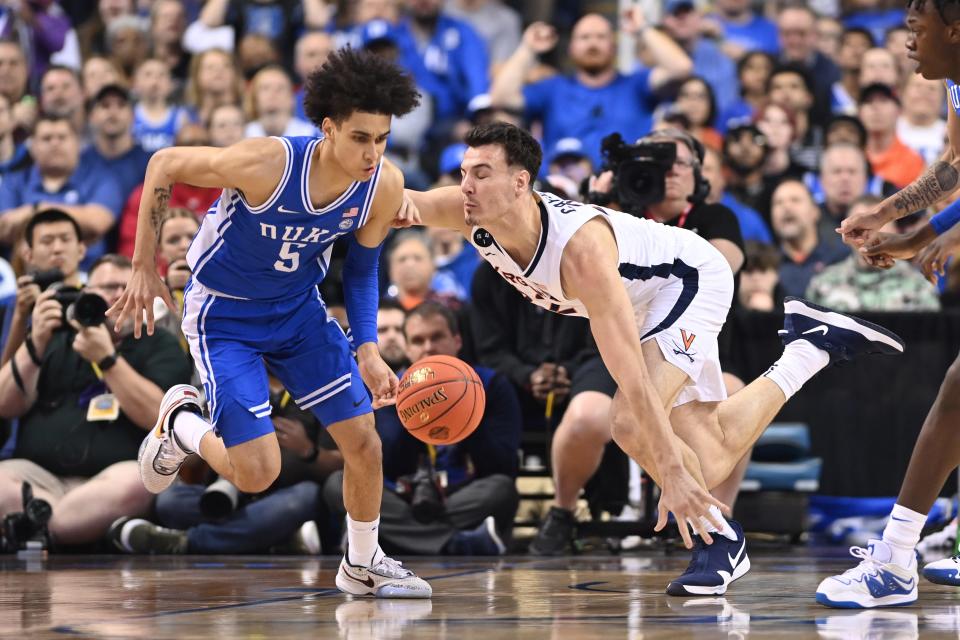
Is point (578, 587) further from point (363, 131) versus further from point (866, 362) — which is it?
point (866, 362)

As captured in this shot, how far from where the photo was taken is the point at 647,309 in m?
5.75

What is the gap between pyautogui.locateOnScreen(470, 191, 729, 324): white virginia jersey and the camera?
525cm

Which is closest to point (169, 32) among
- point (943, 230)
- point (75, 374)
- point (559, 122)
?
point (559, 122)

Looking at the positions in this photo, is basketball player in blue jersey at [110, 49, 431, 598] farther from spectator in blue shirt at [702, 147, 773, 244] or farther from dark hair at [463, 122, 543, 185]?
spectator in blue shirt at [702, 147, 773, 244]

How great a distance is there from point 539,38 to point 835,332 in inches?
217

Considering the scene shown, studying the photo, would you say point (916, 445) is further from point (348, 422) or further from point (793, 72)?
point (793, 72)

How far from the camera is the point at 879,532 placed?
27.2 feet

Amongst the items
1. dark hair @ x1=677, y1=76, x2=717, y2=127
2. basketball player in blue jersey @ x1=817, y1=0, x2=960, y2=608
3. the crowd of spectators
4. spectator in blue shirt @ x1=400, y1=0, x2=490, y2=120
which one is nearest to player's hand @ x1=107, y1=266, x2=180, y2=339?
the crowd of spectators

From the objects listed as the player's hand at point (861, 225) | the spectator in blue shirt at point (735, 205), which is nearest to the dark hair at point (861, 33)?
the spectator in blue shirt at point (735, 205)

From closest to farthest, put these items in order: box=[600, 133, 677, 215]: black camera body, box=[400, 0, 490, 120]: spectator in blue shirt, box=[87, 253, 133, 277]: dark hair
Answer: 1. box=[600, 133, 677, 215]: black camera body
2. box=[87, 253, 133, 277]: dark hair
3. box=[400, 0, 490, 120]: spectator in blue shirt

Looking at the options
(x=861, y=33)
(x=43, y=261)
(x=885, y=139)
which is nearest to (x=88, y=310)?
(x=43, y=261)

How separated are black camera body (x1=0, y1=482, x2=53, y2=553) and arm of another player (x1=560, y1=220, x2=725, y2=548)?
12.3ft

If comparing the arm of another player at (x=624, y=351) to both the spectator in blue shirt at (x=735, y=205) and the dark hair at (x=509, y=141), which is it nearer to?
the dark hair at (x=509, y=141)

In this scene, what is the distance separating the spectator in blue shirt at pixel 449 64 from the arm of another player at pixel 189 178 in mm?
6329
